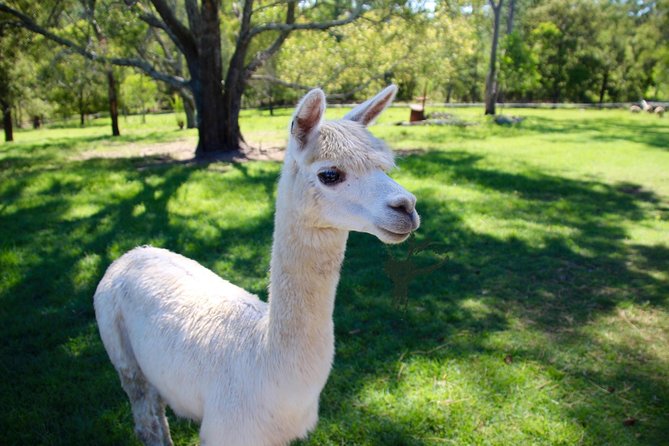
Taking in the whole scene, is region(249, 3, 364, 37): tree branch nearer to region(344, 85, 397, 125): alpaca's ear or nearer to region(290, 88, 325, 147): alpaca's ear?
region(344, 85, 397, 125): alpaca's ear

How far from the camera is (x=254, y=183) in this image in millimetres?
8461

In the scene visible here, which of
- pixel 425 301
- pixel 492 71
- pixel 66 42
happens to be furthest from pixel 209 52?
pixel 492 71

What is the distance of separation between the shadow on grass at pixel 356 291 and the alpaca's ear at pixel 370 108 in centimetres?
201

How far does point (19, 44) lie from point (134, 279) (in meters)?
11.2

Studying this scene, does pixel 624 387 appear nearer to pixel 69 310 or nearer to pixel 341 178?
pixel 341 178

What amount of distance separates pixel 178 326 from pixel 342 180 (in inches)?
47.6

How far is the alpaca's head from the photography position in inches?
69.1

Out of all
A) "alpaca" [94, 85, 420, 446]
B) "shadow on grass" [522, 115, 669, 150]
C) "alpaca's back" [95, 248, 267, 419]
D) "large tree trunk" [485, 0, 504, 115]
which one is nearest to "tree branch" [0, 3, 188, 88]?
"alpaca's back" [95, 248, 267, 419]

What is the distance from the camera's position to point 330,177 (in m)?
1.87

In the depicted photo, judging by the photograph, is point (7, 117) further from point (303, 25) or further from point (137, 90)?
point (303, 25)

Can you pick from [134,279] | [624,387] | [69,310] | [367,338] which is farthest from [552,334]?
[69,310]

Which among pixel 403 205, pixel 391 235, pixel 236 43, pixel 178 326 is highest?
pixel 236 43

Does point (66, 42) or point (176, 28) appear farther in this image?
point (176, 28)

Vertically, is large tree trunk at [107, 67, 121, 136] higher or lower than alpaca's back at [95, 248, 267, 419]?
higher
